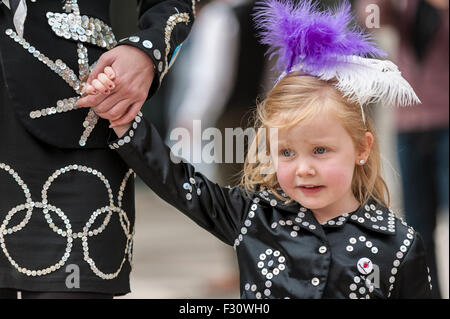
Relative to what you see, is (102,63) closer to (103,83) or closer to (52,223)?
(103,83)

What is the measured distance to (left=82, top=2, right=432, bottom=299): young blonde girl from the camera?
2.38 meters

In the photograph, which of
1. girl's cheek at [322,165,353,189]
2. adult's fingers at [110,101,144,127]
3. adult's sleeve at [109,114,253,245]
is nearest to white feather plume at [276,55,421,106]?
girl's cheek at [322,165,353,189]

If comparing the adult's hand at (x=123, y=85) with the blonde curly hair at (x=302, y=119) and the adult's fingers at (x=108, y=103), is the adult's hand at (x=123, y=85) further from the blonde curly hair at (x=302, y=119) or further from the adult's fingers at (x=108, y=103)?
the blonde curly hair at (x=302, y=119)

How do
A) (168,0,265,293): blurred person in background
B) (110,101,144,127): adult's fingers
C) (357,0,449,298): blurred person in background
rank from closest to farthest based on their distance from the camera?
(110,101,144,127): adult's fingers
(357,0,449,298): blurred person in background
(168,0,265,293): blurred person in background

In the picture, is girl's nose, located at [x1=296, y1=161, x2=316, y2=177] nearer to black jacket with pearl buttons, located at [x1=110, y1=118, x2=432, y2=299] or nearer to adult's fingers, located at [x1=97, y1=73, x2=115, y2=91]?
black jacket with pearl buttons, located at [x1=110, y1=118, x2=432, y2=299]

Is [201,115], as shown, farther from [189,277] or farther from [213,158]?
[213,158]

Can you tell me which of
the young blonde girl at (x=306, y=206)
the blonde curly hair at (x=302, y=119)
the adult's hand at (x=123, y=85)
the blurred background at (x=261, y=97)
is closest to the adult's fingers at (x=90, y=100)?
the adult's hand at (x=123, y=85)

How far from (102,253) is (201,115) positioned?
2.45 m

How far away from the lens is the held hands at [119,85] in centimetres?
214

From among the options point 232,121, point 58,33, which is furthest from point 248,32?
point 58,33

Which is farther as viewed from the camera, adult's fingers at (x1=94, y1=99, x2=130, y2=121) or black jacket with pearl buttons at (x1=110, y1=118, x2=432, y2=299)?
black jacket with pearl buttons at (x1=110, y1=118, x2=432, y2=299)

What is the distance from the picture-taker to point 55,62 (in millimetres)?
2193

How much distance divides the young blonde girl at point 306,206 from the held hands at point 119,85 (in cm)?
7

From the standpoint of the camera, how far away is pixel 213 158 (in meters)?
2.91
